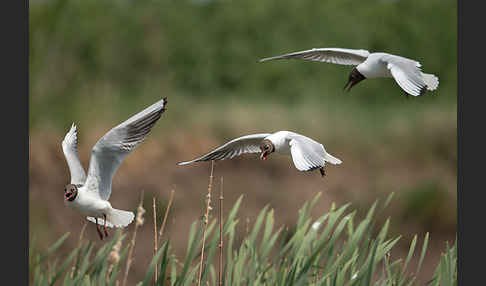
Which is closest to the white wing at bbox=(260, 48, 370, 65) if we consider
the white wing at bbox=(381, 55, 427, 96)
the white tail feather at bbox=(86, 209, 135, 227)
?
the white wing at bbox=(381, 55, 427, 96)

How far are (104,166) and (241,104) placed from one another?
11.6ft

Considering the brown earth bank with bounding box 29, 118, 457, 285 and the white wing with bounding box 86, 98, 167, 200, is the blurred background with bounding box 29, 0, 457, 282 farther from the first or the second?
the white wing with bounding box 86, 98, 167, 200

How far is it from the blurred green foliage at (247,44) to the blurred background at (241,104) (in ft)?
0.03

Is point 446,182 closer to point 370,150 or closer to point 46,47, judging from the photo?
point 370,150

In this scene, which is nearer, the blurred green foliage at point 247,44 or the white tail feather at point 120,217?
the white tail feather at point 120,217

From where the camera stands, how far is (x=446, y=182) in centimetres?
414

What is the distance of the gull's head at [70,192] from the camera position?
1005 mm

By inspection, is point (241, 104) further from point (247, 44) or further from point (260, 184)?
point (260, 184)

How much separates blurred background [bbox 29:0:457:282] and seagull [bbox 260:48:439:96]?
2.40 m

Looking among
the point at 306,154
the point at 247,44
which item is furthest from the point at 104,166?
the point at 247,44

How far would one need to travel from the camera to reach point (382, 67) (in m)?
1.14

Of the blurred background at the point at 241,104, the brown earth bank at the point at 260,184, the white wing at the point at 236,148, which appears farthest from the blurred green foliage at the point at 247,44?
the white wing at the point at 236,148

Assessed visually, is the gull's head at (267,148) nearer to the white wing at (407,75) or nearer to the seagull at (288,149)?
the seagull at (288,149)

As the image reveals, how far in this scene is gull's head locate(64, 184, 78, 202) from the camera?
1.00m
